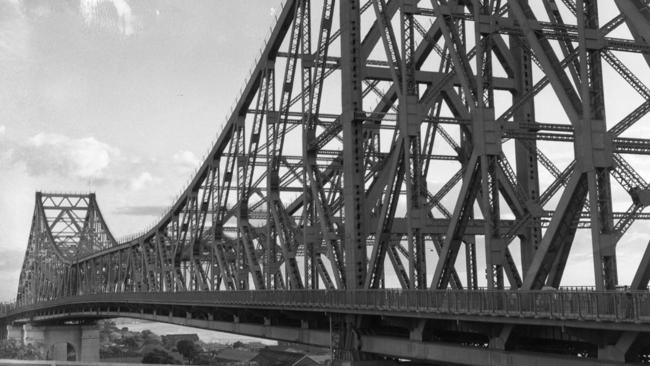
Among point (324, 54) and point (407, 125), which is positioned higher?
point (324, 54)

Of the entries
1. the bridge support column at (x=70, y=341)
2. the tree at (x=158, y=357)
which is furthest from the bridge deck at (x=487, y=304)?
the tree at (x=158, y=357)

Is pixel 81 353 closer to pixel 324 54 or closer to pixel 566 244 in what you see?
pixel 324 54

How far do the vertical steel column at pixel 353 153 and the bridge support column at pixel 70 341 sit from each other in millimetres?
99426

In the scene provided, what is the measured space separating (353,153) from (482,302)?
17.4 m

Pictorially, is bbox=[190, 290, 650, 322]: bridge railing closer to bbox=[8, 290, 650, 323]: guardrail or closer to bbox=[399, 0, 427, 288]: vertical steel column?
bbox=[8, 290, 650, 323]: guardrail

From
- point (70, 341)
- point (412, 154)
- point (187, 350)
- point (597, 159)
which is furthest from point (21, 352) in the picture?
point (597, 159)

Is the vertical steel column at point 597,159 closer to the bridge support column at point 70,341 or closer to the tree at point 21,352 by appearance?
the tree at point 21,352

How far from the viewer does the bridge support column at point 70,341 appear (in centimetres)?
13150

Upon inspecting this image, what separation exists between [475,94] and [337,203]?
17.0 m

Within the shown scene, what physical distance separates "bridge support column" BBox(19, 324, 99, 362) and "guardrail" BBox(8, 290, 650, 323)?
9151 cm

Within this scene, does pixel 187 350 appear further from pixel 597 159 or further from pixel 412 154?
pixel 597 159

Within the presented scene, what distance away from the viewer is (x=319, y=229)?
158 ft

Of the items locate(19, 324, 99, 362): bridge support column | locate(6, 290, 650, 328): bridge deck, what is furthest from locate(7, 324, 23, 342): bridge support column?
locate(6, 290, 650, 328): bridge deck

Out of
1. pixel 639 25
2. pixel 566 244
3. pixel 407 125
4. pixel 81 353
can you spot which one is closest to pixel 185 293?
pixel 407 125
